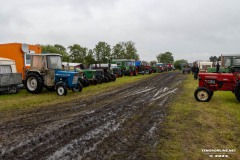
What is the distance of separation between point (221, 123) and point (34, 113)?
554 centimetres

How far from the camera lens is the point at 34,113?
7.32 metres

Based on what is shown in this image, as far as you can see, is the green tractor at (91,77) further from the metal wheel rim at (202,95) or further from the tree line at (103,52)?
the tree line at (103,52)

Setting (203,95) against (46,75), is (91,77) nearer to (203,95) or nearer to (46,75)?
(46,75)

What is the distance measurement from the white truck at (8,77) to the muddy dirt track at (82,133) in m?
5.04

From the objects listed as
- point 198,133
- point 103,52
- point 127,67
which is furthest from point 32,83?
point 103,52

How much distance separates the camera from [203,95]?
9984 millimetres

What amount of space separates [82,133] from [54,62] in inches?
317

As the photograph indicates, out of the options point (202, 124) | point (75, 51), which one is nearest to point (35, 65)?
point (202, 124)

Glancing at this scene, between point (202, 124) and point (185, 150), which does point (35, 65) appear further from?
point (185, 150)

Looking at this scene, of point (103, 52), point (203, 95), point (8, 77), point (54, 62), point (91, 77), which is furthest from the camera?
point (103, 52)

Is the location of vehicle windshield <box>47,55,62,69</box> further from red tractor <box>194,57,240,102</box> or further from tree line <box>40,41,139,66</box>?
tree line <box>40,41,139,66</box>

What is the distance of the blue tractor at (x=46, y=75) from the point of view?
1212 cm

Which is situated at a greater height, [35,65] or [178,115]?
[35,65]

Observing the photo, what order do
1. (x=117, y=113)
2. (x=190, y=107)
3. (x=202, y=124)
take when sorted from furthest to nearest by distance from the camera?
(x=190, y=107)
(x=117, y=113)
(x=202, y=124)
